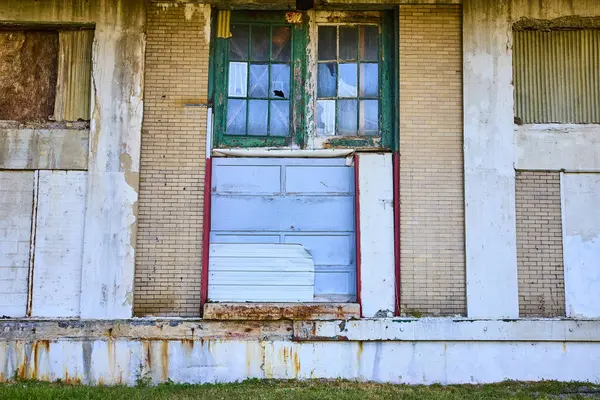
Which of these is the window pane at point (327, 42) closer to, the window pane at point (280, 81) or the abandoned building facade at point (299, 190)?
the abandoned building facade at point (299, 190)

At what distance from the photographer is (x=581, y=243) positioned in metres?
9.88

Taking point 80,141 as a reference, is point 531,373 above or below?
below

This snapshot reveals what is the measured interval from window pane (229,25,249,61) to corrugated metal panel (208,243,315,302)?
2.78m

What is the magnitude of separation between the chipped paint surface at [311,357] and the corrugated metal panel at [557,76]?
3.10 metres

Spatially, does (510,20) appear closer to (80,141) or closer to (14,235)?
(80,141)

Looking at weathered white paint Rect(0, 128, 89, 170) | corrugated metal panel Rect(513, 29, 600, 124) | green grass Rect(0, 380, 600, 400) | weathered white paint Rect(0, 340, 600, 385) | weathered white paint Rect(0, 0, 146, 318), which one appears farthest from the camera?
corrugated metal panel Rect(513, 29, 600, 124)

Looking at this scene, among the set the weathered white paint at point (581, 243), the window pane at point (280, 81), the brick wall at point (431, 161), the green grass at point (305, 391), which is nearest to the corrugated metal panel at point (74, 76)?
the window pane at point (280, 81)

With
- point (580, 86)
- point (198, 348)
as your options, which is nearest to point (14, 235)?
point (198, 348)

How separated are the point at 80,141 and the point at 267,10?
3325 millimetres

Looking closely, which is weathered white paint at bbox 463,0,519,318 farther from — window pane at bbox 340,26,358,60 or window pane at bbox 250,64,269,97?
window pane at bbox 250,64,269,97

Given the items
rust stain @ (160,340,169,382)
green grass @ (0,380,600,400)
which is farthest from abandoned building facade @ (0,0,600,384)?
green grass @ (0,380,600,400)

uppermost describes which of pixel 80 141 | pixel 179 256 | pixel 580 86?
pixel 580 86

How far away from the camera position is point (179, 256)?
9727 mm

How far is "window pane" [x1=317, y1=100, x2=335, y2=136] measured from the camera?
10164mm
